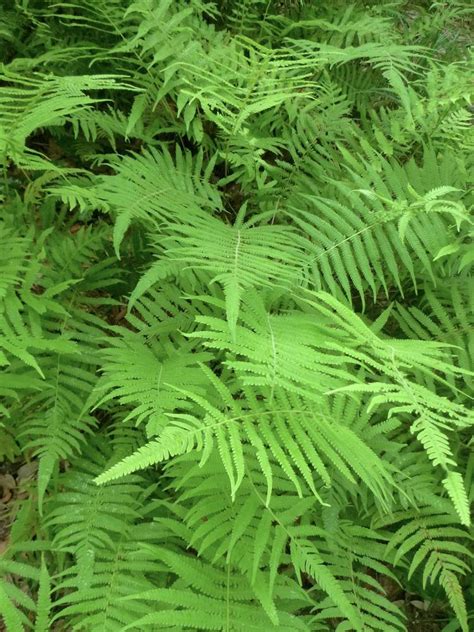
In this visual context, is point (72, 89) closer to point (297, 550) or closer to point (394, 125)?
point (394, 125)

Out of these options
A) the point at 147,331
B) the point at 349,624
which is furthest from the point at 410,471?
the point at 147,331

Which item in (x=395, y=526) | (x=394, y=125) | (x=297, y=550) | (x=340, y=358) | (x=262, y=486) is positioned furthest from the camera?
(x=394, y=125)

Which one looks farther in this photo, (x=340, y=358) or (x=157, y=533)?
(x=157, y=533)

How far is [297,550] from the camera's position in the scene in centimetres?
148

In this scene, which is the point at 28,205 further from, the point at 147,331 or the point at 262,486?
the point at 262,486

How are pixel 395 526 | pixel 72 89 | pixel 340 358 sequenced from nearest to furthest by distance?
pixel 340 358 < pixel 72 89 < pixel 395 526

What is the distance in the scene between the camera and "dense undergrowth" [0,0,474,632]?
1396 mm

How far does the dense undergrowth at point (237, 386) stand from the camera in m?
1.40

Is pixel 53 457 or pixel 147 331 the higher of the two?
pixel 147 331

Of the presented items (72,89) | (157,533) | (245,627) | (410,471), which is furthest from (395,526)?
(72,89)

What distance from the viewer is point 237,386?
164 centimetres

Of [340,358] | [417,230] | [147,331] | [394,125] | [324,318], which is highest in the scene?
[394,125]

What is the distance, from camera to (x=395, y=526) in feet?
6.10

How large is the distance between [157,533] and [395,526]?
2.75 feet
